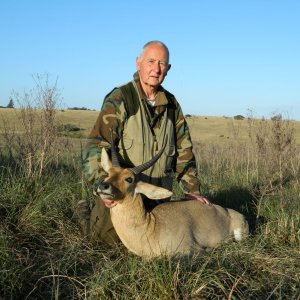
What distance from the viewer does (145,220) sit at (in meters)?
5.23

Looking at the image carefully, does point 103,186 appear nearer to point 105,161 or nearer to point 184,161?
point 105,161

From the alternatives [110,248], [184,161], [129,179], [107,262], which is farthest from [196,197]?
[107,262]

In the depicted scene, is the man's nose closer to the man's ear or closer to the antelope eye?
the man's ear

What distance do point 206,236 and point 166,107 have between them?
5.59 feet

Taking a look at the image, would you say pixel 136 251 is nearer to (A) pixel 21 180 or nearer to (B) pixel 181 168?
(B) pixel 181 168

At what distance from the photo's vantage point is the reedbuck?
503 centimetres

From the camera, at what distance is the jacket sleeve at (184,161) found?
20.5ft

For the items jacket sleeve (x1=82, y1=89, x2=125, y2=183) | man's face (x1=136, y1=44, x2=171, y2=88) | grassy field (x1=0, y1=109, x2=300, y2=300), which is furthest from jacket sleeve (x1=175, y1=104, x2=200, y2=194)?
grassy field (x1=0, y1=109, x2=300, y2=300)

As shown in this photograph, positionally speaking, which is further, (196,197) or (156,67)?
(196,197)

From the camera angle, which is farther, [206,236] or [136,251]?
[206,236]

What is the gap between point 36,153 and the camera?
7559 millimetres

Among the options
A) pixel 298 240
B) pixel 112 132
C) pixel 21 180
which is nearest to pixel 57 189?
pixel 21 180

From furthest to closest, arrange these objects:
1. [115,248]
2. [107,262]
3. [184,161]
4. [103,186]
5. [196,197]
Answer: [184,161] → [196,197] → [115,248] → [103,186] → [107,262]

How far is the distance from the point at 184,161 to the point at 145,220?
4.47 feet
